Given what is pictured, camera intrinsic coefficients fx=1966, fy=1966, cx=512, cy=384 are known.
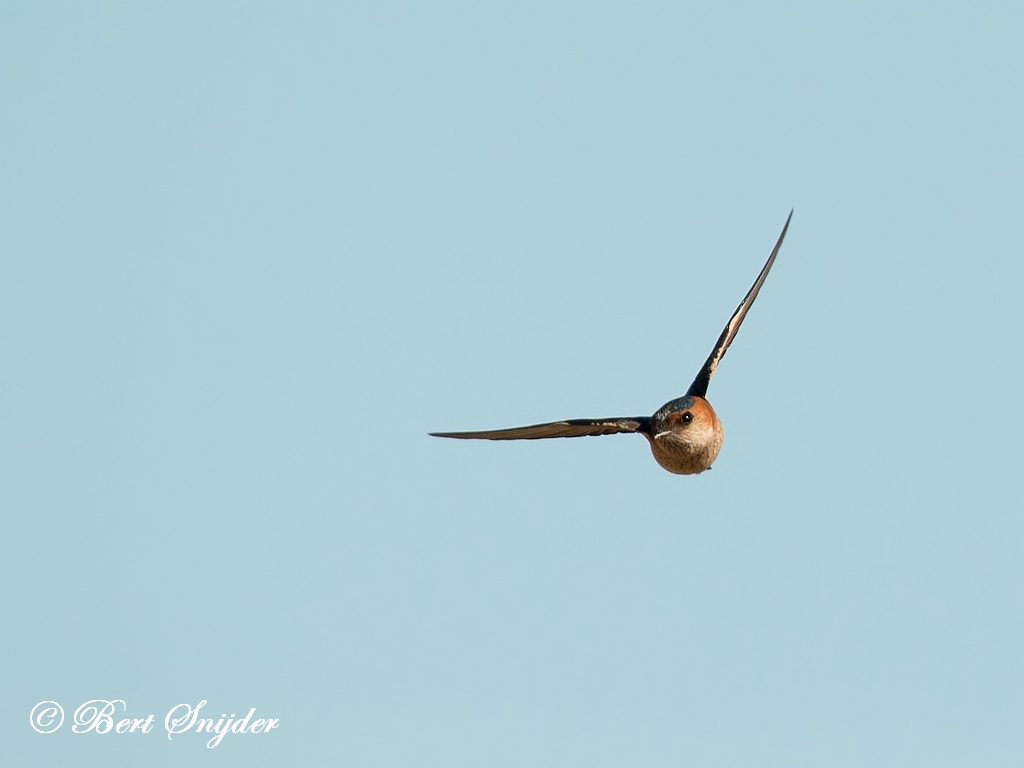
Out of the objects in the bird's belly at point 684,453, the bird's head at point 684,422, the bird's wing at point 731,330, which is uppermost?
the bird's wing at point 731,330

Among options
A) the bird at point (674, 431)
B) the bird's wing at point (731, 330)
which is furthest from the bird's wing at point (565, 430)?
the bird's wing at point (731, 330)

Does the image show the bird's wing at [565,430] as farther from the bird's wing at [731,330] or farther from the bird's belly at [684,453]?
the bird's wing at [731,330]

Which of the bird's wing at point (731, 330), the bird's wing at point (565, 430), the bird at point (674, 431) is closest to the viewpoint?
the bird's wing at point (565, 430)

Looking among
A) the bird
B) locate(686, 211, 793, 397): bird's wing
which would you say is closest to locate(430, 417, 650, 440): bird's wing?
the bird

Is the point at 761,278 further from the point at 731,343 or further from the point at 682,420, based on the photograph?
the point at 682,420

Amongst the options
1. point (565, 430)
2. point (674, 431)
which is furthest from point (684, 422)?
point (565, 430)

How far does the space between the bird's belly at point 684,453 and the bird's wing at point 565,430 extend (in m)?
0.38

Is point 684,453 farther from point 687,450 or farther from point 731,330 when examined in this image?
point 731,330

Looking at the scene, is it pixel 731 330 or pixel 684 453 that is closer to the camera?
pixel 684 453

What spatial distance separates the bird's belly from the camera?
28.1 metres

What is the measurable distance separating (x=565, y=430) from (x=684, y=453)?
1.85m

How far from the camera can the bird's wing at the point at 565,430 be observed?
26.9 meters

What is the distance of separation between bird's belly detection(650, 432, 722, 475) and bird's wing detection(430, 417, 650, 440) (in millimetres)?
379

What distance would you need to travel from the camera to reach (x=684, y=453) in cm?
2823
